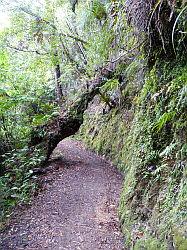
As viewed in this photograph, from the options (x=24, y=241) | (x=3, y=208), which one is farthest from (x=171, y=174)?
(x=3, y=208)

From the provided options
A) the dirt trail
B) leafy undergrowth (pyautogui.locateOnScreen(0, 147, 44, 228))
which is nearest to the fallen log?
leafy undergrowth (pyautogui.locateOnScreen(0, 147, 44, 228))

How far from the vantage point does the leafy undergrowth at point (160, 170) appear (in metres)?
3.65

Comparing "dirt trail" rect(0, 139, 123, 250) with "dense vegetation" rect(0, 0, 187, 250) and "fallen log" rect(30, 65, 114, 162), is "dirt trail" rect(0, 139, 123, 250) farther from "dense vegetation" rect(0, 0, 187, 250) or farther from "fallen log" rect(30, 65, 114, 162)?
"fallen log" rect(30, 65, 114, 162)

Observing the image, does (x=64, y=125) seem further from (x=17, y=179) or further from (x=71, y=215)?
(x=71, y=215)

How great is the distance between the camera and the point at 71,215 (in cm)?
621

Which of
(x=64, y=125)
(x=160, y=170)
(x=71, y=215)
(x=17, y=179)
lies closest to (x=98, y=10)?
(x=64, y=125)

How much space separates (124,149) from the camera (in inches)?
371

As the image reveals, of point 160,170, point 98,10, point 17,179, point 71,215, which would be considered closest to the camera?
point 160,170

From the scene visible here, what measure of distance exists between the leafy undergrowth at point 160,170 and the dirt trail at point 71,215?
17.7 inches

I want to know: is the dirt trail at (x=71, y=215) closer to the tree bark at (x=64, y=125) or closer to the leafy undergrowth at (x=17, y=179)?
the leafy undergrowth at (x=17, y=179)

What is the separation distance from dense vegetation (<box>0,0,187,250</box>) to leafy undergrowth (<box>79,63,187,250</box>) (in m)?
0.02

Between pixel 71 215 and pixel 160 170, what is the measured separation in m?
2.41

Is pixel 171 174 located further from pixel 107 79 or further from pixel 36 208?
pixel 107 79

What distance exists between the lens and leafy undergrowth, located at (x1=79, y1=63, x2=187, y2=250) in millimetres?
3648
